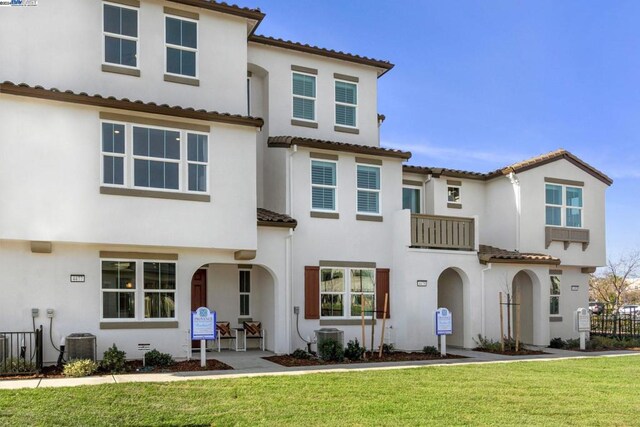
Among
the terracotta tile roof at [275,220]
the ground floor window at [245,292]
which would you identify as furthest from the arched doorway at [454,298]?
the ground floor window at [245,292]

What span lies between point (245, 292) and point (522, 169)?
1103 centimetres

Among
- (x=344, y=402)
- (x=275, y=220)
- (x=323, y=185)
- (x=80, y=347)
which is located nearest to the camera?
(x=344, y=402)

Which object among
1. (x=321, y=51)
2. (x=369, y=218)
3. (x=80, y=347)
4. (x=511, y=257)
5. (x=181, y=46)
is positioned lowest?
(x=80, y=347)

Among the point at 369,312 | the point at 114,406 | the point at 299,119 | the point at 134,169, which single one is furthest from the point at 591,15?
the point at 114,406

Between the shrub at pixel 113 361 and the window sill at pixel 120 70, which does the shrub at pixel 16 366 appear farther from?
the window sill at pixel 120 70

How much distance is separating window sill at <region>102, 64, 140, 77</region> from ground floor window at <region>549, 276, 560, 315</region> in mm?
16405

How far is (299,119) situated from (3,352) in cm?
1081

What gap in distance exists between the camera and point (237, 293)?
18797 millimetres

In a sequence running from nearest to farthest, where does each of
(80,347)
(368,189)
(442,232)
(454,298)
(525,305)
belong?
(80,347), (368,189), (442,232), (454,298), (525,305)

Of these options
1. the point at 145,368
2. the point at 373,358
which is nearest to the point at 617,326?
Result: the point at 373,358

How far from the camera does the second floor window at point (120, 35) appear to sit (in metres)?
15.7

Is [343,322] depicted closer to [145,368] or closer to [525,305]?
[145,368]

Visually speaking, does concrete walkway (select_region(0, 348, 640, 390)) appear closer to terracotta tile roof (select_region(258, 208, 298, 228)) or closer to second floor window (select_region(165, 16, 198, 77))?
terracotta tile roof (select_region(258, 208, 298, 228))

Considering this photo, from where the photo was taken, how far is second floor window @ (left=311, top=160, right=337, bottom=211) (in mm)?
18656
